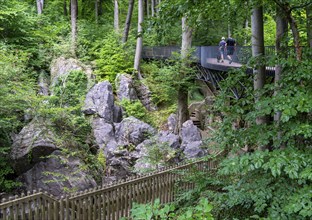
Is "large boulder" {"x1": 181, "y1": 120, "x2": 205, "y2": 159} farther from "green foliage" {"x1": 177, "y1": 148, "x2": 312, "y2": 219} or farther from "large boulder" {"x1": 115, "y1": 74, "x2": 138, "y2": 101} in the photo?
"green foliage" {"x1": 177, "y1": 148, "x2": 312, "y2": 219}

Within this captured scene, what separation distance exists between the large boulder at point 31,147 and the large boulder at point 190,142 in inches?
194

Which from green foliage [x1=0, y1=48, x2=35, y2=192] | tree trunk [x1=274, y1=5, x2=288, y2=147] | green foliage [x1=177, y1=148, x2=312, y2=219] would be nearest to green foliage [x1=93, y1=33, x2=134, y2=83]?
green foliage [x1=0, y1=48, x2=35, y2=192]

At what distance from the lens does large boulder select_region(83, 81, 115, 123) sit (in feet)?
44.3

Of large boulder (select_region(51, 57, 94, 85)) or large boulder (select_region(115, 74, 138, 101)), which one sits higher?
large boulder (select_region(51, 57, 94, 85))

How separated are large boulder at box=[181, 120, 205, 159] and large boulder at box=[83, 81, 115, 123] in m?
3.55

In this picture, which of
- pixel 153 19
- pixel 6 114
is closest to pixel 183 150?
pixel 6 114

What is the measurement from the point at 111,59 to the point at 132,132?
22.7 ft

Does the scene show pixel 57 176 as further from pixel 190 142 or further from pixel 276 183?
pixel 276 183

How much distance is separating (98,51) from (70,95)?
326 inches

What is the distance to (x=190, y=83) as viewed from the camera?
542 inches

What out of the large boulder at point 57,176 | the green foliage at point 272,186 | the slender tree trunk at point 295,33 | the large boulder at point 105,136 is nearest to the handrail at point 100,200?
the green foliage at point 272,186

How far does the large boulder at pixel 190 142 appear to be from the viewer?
36.8 ft

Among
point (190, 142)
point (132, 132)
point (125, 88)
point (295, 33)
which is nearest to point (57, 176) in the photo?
point (132, 132)

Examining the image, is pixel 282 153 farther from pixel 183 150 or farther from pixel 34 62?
pixel 34 62
